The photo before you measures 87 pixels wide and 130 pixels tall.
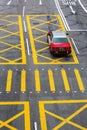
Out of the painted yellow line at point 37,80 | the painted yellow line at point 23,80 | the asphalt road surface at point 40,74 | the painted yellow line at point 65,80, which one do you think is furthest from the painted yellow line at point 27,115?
the painted yellow line at point 65,80

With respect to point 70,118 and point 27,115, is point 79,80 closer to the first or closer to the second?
point 70,118

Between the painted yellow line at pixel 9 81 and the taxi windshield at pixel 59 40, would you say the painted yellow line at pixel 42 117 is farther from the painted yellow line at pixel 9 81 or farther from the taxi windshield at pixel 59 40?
the taxi windshield at pixel 59 40

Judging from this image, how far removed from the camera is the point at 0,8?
152 ft

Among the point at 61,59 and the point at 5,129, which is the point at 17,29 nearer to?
the point at 61,59

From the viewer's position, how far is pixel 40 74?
1089 inches

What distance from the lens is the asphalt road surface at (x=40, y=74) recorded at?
2177cm

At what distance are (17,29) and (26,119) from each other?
59.3 feet

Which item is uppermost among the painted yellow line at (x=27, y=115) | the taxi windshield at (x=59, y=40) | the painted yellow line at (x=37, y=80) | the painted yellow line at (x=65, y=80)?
the taxi windshield at (x=59, y=40)

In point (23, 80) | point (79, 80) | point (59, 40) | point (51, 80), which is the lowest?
point (79, 80)

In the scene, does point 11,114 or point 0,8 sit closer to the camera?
point 11,114

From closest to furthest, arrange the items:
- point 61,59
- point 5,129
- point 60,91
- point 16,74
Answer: point 5,129 → point 60,91 → point 16,74 → point 61,59

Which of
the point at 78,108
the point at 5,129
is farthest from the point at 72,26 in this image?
the point at 5,129

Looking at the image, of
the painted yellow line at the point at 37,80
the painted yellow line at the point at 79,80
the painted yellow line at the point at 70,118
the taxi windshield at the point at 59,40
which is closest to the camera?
the painted yellow line at the point at 70,118

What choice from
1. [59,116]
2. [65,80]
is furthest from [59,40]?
[59,116]
